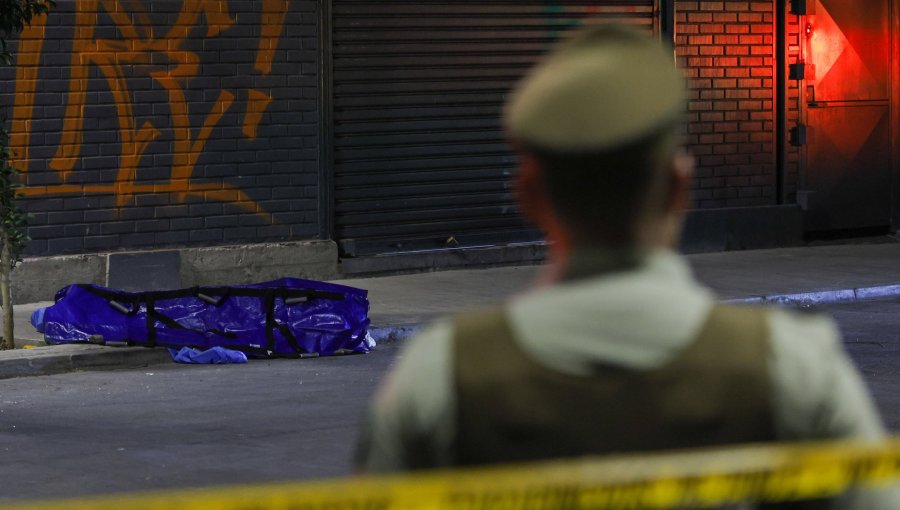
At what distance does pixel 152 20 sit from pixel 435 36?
2.92m

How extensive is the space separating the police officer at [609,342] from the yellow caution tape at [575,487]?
5 centimetres

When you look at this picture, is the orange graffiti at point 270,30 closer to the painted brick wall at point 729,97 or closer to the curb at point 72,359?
the curb at point 72,359

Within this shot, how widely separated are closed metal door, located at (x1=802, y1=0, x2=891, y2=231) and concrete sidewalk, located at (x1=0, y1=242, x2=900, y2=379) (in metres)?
0.67

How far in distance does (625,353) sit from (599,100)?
0.92 feet

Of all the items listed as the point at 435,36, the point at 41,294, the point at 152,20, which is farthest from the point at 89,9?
the point at 435,36

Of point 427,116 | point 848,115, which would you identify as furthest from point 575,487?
point 848,115

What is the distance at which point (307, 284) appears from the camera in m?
11.7

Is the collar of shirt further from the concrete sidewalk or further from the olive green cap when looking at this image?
the concrete sidewalk

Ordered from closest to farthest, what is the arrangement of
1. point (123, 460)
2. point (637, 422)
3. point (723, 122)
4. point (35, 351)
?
point (637, 422)
point (123, 460)
point (35, 351)
point (723, 122)

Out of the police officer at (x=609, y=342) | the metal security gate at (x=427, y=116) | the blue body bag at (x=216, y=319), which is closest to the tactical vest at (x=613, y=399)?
the police officer at (x=609, y=342)

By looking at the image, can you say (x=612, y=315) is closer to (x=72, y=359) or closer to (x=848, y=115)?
(x=72, y=359)

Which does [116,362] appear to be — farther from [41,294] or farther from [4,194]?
[41,294]

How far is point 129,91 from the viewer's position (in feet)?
47.2

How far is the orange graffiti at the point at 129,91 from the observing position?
1398 centimetres
